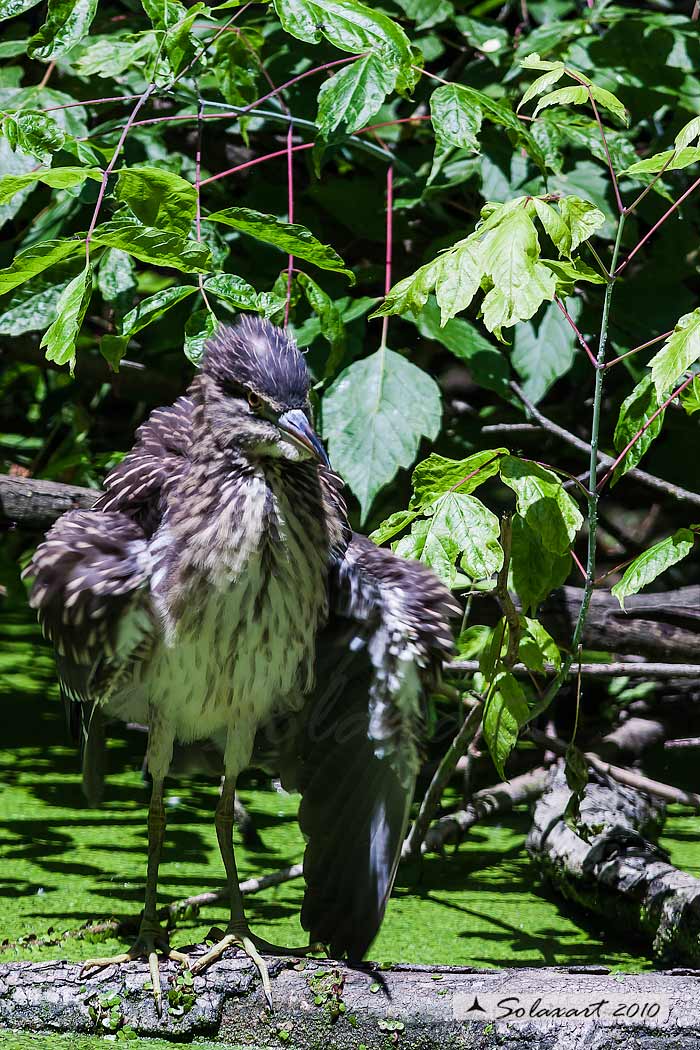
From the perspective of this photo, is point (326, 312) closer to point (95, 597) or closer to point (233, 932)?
point (95, 597)

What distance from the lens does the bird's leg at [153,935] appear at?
175 centimetres

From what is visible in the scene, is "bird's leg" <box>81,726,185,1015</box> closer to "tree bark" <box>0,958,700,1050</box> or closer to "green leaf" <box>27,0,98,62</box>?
"tree bark" <box>0,958,700,1050</box>

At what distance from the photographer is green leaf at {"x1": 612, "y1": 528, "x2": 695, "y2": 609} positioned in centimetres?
192

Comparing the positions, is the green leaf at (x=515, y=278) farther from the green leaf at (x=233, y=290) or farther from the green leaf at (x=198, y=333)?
the green leaf at (x=198, y=333)

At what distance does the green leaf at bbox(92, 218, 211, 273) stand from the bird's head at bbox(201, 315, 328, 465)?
0.14m

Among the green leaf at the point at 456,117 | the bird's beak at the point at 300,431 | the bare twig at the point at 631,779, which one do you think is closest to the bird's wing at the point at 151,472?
the bird's beak at the point at 300,431

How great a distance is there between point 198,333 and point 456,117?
2.01 feet

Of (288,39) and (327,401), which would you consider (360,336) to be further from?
(288,39)

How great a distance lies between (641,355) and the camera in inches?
115

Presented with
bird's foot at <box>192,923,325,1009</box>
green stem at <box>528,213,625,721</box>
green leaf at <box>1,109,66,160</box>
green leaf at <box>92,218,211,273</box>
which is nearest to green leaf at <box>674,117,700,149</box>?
green stem at <box>528,213,625,721</box>

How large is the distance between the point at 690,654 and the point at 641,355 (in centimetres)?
81

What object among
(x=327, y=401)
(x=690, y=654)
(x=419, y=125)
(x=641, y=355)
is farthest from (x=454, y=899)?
(x=419, y=125)

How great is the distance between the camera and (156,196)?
1.94 meters

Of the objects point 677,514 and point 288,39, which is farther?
point 677,514
